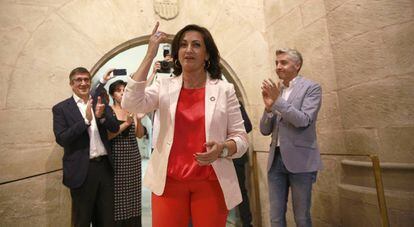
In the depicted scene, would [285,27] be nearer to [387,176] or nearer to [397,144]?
[397,144]

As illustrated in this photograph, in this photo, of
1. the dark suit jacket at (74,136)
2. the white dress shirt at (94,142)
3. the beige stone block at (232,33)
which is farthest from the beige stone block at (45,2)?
the beige stone block at (232,33)

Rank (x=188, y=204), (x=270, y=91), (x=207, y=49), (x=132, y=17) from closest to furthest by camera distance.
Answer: (x=188, y=204) → (x=207, y=49) → (x=270, y=91) → (x=132, y=17)

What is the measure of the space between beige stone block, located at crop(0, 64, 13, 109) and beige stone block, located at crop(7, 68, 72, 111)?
3cm

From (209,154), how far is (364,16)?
2.22 meters

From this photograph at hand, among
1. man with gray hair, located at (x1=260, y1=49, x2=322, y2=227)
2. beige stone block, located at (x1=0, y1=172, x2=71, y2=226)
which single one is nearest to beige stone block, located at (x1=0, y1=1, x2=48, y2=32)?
beige stone block, located at (x1=0, y1=172, x2=71, y2=226)

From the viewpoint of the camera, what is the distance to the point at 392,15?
2.34 m

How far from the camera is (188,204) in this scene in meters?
1.22

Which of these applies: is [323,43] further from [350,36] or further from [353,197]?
[353,197]

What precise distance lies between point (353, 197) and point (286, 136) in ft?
3.20

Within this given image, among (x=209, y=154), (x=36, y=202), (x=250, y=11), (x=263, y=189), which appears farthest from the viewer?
(x=250, y=11)

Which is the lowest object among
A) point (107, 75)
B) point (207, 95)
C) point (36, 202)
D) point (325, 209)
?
point (325, 209)

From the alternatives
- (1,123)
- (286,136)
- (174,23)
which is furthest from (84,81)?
(286,136)

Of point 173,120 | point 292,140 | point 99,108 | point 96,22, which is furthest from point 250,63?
point 173,120

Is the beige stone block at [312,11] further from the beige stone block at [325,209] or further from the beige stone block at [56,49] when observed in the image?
the beige stone block at [56,49]
